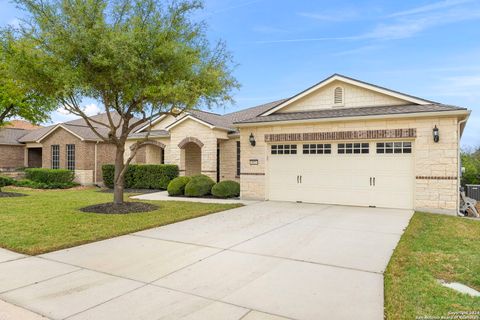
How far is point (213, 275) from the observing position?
500 cm

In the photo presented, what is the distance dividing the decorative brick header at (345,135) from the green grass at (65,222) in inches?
133

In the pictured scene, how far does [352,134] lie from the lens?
12.2 meters

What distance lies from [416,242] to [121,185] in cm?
912

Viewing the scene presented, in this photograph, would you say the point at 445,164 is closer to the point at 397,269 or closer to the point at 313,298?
the point at 397,269

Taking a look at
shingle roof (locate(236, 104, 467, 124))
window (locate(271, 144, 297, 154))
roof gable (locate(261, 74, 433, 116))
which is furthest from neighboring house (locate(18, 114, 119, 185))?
window (locate(271, 144, 297, 154))

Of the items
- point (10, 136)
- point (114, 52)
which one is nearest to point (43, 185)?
point (10, 136)

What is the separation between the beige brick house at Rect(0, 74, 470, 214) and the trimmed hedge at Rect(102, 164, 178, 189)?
5993 mm

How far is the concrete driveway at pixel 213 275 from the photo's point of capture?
12.7 feet

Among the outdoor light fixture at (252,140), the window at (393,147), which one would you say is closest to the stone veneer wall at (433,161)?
the window at (393,147)

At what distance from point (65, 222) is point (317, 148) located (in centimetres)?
890

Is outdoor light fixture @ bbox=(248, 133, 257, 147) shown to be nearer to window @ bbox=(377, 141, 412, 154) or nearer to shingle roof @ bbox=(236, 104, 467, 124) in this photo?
shingle roof @ bbox=(236, 104, 467, 124)

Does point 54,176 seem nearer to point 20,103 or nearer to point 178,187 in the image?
point 20,103

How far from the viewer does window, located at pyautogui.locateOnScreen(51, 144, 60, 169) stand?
24250 mm

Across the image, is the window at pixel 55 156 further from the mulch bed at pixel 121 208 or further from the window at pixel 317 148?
the window at pixel 317 148
